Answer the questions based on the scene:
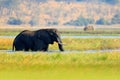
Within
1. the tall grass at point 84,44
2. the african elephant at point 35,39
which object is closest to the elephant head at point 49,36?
the african elephant at point 35,39

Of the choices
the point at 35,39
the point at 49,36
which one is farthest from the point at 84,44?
the point at 35,39

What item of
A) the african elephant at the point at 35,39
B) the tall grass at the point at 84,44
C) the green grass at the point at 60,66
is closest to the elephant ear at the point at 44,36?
the african elephant at the point at 35,39

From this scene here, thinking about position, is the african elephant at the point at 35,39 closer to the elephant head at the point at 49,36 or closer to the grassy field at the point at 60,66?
the elephant head at the point at 49,36

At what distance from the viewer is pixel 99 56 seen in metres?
27.8

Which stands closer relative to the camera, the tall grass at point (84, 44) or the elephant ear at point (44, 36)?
the elephant ear at point (44, 36)

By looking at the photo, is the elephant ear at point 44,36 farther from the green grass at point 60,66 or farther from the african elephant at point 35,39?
the green grass at point 60,66

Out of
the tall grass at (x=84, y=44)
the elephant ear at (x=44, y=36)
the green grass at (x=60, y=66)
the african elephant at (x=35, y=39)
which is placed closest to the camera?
the green grass at (x=60, y=66)

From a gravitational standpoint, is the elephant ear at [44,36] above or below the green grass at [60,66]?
below

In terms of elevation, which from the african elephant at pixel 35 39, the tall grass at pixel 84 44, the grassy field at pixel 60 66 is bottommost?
the tall grass at pixel 84 44

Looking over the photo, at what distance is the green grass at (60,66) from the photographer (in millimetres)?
21516

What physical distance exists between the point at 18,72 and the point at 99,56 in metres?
5.91

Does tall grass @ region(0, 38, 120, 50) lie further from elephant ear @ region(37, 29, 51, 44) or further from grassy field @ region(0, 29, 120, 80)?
grassy field @ region(0, 29, 120, 80)

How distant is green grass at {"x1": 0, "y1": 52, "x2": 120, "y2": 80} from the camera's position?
70.6ft

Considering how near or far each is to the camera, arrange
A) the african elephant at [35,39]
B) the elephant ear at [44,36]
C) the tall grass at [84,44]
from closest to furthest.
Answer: the african elephant at [35,39] → the elephant ear at [44,36] → the tall grass at [84,44]
